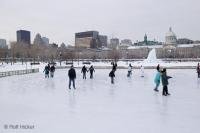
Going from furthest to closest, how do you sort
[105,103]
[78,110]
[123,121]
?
[105,103] → [78,110] → [123,121]

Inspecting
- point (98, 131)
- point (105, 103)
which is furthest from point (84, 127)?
point (105, 103)

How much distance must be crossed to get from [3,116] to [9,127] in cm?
179

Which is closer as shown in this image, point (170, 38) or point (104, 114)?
point (104, 114)

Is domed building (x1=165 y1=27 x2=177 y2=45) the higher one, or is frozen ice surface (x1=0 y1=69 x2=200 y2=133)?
domed building (x1=165 y1=27 x2=177 y2=45)

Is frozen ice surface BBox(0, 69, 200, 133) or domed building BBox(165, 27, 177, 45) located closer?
frozen ice surface BBox(0, 69, 200, 133)

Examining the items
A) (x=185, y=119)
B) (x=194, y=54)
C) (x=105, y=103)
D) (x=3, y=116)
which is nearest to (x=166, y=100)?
(x=105, y=103)

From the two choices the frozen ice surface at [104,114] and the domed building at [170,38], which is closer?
the frozen ice surface at [104,114]

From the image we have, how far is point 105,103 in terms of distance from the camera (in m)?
12.6

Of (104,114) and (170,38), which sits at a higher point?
(170,38)

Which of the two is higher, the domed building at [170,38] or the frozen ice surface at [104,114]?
the domed building at [170,38]

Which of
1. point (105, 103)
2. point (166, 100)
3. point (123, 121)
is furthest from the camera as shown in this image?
point (166, 100)

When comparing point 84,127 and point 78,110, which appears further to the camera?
point 78,110

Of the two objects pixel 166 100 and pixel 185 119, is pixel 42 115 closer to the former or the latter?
pixel 185 119

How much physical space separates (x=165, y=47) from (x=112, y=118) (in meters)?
145
